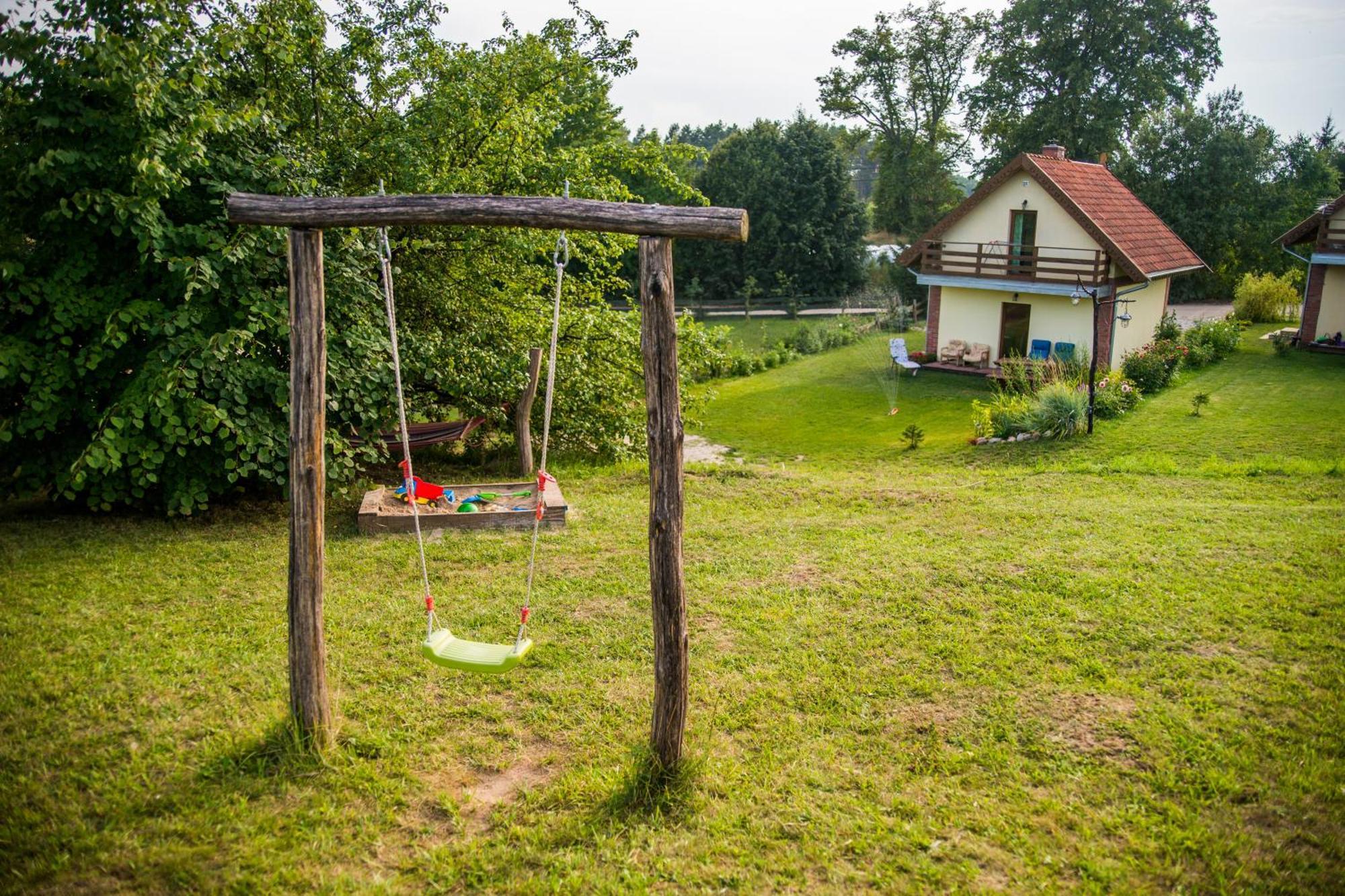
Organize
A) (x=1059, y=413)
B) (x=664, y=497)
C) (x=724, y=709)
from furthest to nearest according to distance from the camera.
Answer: (x=1059, y=413) → (x=724, y=709) → (x=664, y=497)

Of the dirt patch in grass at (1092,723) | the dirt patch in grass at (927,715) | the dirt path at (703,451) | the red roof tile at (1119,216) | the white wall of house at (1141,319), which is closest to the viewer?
the dirt patch in grass at (1092,723)

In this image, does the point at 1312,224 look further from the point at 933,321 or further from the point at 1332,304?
the point at 933,321

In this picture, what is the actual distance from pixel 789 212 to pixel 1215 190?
1600 cm

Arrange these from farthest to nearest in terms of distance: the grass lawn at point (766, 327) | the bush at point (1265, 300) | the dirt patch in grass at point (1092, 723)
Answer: the grass lawn at point (766, 327) → the bush at point (1265, 300) → the dirt patch in grass at point (1092, 723)

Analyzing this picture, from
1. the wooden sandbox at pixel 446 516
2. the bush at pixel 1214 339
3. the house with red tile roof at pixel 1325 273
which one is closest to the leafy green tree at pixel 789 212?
the bush at pixel 1214 339

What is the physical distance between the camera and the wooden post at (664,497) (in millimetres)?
4500

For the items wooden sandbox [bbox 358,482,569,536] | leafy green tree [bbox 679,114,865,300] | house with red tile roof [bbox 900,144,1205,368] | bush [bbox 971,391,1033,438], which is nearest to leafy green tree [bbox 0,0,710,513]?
wooden sandbox [bbox 358,482,569,536]

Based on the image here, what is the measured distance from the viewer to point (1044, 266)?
2123 centimetres

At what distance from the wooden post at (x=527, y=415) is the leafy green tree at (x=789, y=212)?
26.8 metres

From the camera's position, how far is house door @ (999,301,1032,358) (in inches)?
864

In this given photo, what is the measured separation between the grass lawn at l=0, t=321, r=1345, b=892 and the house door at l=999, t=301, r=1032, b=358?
42.7 ft

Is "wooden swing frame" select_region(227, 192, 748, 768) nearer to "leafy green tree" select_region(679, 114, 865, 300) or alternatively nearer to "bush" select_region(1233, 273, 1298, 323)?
"bush" select_region(1233, 273, 1298, 323)

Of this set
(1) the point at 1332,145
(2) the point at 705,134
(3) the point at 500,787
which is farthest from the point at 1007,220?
(2) the point at 705,134

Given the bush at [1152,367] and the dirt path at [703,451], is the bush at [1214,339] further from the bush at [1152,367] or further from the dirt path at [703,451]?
the dirt path at [703,451]
